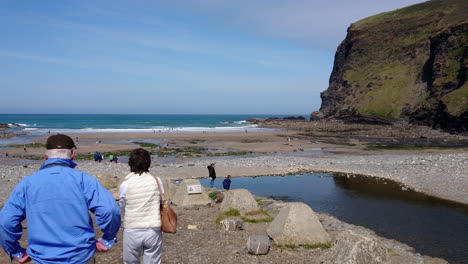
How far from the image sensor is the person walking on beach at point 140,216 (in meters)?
5.71

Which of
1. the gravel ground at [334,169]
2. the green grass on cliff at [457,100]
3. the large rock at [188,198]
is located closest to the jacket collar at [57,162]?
the large rock at [188,198]

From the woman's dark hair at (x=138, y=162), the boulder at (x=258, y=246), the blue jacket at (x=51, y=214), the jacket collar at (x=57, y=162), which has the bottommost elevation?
the boulder at (x=258, y=246)

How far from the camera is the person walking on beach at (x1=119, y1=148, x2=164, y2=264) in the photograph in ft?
18.7

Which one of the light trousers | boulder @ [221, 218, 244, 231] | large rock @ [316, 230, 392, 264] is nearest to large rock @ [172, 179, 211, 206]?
boulder @ [221, 218, 244, 231]

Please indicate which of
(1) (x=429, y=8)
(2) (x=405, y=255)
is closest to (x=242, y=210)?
(2) (x=405, y=255)

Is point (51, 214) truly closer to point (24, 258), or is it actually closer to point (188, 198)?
point (24, 258)

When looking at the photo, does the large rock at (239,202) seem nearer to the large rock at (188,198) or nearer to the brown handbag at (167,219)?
the large rock at (188,198)

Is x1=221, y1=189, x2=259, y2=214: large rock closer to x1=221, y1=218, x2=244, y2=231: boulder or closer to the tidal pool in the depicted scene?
x1=221, y1=218, x2=244, y2=231: boulder

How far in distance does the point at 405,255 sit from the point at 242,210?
5841 millimetres

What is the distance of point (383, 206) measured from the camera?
2014cm

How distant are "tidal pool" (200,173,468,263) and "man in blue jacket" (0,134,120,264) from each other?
1251 cm

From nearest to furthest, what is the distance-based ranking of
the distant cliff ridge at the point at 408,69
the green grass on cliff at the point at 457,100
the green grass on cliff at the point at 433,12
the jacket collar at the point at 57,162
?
the jacket collar at the point at 57,162 → the green grass on cliff at the point at 457,100 → the distant cliff ridge at the point at 408,69 → the green grass on cliff at the point at 433,12

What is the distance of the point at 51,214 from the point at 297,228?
8.38m

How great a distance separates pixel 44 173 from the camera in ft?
13.2
